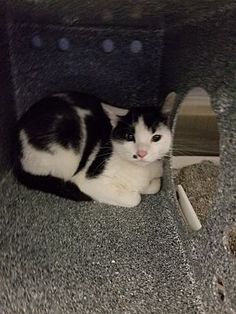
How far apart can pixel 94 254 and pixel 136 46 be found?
0.76 meters

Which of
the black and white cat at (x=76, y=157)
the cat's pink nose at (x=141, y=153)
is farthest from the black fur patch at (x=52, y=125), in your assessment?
the cat's pink nose at (x=141, y=153)

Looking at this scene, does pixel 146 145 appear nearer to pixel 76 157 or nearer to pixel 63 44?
pixel 76 157

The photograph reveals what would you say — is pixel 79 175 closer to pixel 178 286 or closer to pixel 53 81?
pixel 53 81

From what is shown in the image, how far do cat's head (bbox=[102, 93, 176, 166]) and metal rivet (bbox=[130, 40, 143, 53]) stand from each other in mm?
329

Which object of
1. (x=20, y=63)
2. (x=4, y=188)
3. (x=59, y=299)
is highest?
(x=20, y=63)

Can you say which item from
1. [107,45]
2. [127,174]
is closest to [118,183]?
[127,174]

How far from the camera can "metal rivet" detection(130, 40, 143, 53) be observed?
4.62 ft

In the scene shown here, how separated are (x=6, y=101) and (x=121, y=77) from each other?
40 centimetres

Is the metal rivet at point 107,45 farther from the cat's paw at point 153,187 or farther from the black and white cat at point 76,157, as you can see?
the cat's paw at point 153,187

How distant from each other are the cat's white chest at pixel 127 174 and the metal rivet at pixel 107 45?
414 millimetres

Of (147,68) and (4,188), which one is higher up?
(147,68)

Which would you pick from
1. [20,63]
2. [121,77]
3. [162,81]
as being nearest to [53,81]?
[20,63]

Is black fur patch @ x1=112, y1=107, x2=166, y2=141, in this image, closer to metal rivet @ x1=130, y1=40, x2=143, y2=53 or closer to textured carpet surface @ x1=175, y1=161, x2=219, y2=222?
textured carpet surface @ x1=175, y1=161, x2=219, y2=222

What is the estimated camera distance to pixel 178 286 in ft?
2.87
